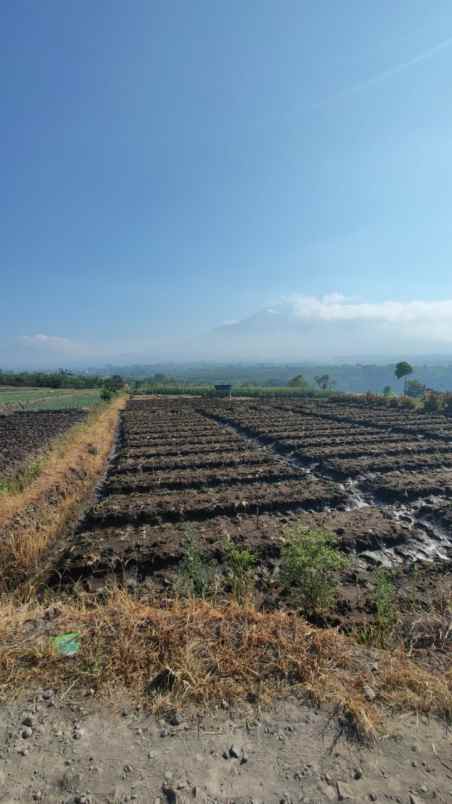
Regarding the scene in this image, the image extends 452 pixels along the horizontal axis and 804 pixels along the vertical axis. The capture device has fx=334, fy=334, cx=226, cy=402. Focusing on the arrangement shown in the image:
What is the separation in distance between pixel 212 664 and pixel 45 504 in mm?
6913

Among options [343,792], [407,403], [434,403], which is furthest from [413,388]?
[343,792]

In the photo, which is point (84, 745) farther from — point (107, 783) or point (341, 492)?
point (341, 492)

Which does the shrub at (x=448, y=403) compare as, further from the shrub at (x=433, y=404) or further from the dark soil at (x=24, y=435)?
the dark soil at (x=24, y=435)

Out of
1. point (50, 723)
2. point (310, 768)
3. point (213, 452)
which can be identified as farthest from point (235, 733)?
point (213, 452)

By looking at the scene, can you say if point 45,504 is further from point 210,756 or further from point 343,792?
point 343,792

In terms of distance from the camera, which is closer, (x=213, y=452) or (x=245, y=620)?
(x=245, y=620)

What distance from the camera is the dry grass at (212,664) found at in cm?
265

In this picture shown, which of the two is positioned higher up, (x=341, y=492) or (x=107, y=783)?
(x=107, y=783)

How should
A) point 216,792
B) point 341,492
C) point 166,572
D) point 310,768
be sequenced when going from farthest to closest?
point 341,492, point 166,572, point 310,768, point 216,792

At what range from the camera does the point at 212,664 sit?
2.90 metres

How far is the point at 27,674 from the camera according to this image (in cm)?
280

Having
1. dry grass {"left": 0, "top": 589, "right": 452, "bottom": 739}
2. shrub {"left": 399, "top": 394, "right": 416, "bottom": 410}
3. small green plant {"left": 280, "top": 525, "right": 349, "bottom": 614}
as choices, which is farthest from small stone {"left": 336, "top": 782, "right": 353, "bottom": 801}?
shrub {"left": 399, "top": 394, "right": 416, "bottom": 410}

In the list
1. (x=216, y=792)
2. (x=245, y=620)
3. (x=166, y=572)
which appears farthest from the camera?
(x=166, y=572)

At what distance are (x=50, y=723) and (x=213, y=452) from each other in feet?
37.6
